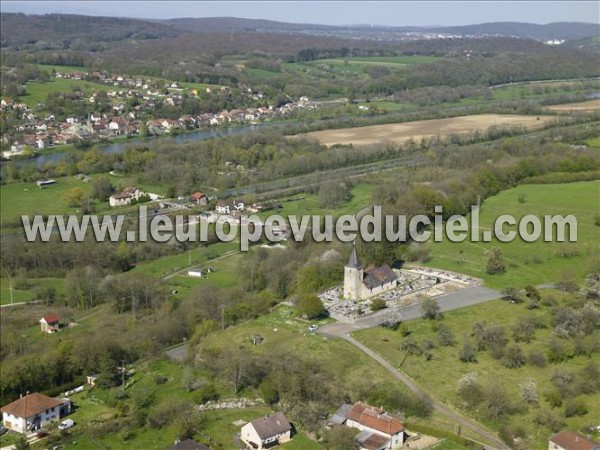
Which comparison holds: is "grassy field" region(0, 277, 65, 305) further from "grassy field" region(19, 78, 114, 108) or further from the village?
"grassy field" region(19, 78, 114, 108)

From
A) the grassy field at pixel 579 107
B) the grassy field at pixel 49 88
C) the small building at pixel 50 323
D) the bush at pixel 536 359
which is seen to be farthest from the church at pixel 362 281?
the grassy field at pixel 579 107

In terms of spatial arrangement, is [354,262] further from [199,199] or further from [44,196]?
[44,196]

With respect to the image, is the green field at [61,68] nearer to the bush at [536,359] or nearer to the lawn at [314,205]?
the lawn at [314,205]

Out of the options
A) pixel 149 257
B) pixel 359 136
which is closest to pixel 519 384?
pixel 149 257

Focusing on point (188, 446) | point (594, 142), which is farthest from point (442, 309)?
point (594, 142)

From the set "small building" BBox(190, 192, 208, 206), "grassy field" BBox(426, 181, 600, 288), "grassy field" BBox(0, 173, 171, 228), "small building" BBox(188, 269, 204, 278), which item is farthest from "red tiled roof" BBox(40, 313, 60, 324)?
"small building" BBox(190, 192, 208, 206)
